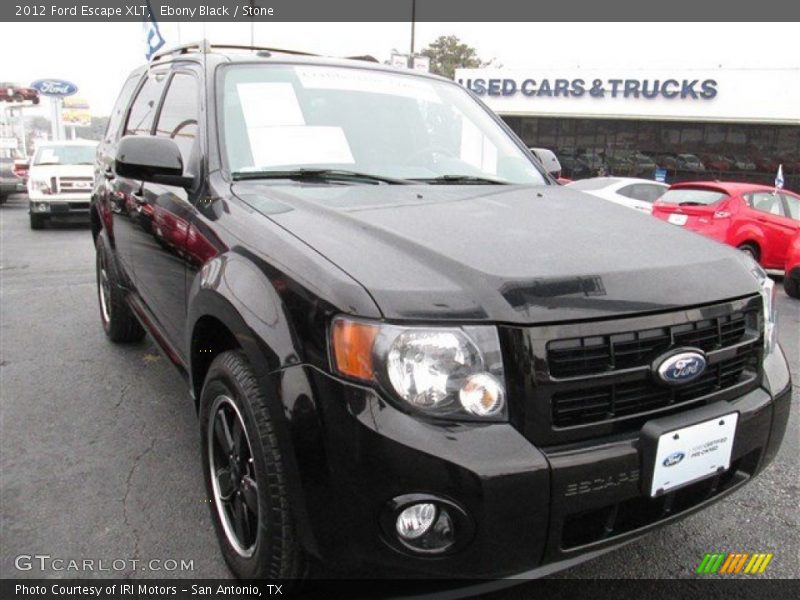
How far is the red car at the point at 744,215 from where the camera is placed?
8.91 m

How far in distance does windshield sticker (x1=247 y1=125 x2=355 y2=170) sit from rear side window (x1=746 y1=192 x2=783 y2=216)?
27.3 feet

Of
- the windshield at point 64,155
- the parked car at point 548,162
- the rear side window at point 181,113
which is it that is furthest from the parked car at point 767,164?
the rear side window at point 181,113

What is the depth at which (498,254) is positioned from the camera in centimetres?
181

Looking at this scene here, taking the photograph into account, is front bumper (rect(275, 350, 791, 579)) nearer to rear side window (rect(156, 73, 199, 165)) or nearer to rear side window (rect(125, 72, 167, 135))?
rear side window (rect(156, 73, 199, 165))

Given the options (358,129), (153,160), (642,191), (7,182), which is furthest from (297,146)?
(7,182)

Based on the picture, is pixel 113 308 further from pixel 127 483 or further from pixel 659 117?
pixel 659 117

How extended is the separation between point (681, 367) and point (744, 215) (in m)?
8.48

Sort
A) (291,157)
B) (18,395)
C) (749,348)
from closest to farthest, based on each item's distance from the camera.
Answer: (749,348)
(291,157)
(18,395)

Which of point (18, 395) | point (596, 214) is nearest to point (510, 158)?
point (596, 214)

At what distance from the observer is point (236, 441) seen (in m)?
2.09

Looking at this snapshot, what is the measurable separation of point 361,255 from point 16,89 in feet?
118

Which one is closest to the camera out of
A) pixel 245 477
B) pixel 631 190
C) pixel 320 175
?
pixel 245 477

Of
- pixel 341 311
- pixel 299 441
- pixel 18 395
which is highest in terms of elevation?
pixel 341 311

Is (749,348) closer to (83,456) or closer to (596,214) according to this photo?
(596,214)
